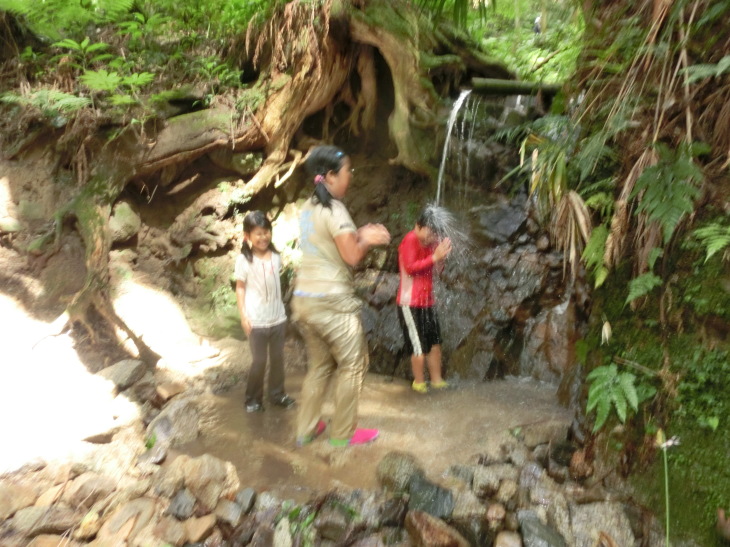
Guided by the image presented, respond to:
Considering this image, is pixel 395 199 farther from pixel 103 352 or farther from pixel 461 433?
pixel 103 352

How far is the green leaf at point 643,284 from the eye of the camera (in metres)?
2.80

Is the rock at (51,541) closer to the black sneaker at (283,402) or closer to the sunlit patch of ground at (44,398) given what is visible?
the sunlit patch of ground at (44,398)

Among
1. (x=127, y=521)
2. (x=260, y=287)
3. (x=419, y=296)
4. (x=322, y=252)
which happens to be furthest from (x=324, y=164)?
(x=127, y=521)

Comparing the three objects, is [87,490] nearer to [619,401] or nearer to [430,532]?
[430,532]

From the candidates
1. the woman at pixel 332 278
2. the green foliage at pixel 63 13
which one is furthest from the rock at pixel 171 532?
the green foliage at pixel 63 13

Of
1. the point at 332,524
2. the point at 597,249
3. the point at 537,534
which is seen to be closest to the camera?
the point at 537,534

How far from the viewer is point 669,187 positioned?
8.79 ft

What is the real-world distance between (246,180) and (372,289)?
2.47m

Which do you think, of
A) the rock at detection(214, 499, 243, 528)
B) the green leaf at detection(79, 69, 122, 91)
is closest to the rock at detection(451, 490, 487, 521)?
the rock at detection(214, 499, 243, 528)

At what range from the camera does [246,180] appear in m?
6.80

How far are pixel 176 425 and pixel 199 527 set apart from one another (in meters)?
1.30

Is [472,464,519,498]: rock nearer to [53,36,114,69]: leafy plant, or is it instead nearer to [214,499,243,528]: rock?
[214,499,243,528]: rock

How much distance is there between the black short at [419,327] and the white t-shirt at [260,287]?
1226 mm

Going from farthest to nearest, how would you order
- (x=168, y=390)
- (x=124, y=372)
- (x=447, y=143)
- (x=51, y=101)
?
(x=447, y=143)
(x=51, y=101)
(x=124, y=372)
(x=168, y=390)
